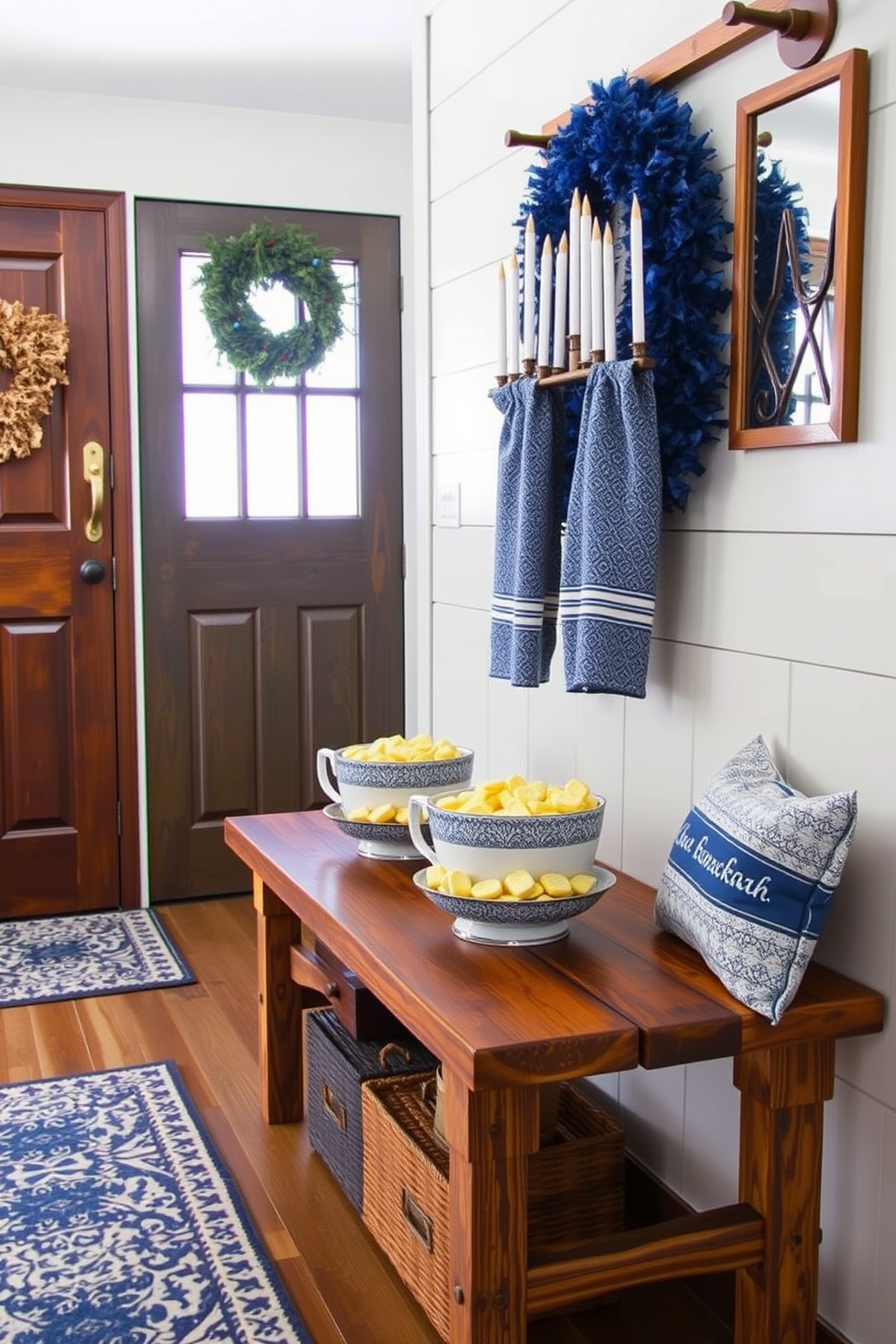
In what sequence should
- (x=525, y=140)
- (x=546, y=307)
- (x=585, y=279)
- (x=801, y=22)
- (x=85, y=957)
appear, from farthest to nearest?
1. (x=85, y=957)
2. (x=525, y=140)
3. (x=546, y=307)
4. (x=585, y=279)
5. (x=801, y=22)

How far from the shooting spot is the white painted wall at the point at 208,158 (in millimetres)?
3730

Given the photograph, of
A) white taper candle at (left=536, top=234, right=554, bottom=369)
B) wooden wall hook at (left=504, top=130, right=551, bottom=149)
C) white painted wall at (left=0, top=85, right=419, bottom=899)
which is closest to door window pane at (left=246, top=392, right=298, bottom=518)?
white painted wall at (left=0, top=85, right=419, bottom=899)

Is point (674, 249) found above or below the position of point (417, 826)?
above

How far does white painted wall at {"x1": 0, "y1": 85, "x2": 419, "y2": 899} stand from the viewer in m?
3.73

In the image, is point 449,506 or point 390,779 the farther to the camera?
point 449,506

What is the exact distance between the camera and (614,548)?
1934mm

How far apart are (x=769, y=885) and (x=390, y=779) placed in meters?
0.78

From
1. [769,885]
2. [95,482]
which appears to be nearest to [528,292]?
[769,885]

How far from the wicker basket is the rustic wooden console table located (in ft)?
0.74

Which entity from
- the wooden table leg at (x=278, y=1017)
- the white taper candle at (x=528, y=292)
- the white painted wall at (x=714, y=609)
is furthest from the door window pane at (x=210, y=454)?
the white taper candle at (x=528, y=292)

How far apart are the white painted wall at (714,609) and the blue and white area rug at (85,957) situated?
1.15 m

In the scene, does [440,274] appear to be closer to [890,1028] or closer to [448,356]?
[448,356]

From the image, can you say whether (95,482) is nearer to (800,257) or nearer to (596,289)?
(596,289)

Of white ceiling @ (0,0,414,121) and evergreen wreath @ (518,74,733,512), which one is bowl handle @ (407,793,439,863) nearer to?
evergreen wreath @ (518,74,733,512)
